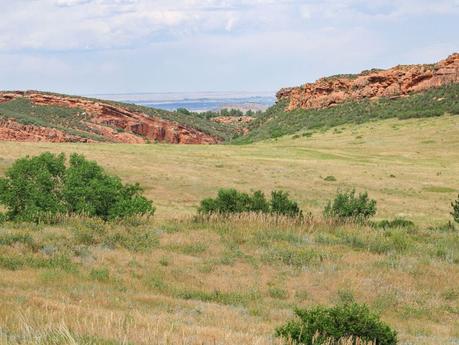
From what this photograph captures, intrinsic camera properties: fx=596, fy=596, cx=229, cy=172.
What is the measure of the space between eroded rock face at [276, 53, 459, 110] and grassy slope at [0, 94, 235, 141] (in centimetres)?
2203

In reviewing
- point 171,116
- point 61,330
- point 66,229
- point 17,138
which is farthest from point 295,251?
point 171,116

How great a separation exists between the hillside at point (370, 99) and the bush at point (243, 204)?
191 feet

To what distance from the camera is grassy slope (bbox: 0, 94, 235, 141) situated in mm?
96312

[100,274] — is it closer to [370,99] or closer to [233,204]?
[233,204]

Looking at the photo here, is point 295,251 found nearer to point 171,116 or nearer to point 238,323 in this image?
point 238,323

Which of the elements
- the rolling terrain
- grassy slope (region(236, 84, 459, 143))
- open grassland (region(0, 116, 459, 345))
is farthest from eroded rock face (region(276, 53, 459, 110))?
open grassland (region(0, 116, 459, 345))

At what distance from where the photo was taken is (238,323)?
9.62 metres

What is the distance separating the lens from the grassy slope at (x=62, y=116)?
316 feet

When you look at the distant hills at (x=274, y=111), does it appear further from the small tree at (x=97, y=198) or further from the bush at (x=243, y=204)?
the small tree at (x=97, y=198)

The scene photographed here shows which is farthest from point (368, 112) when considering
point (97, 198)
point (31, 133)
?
point (97, 198)

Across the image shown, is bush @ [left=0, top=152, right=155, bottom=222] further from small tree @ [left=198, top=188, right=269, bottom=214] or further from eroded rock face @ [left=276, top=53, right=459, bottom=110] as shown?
eroded rock face @ [left=276, top=53, right=459, bottom=110]

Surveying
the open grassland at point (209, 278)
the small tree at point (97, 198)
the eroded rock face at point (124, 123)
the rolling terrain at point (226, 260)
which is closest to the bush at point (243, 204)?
the rolling terrain at point (226, 260)

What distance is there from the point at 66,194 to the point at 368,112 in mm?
73811

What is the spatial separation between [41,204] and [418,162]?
3999 cm
